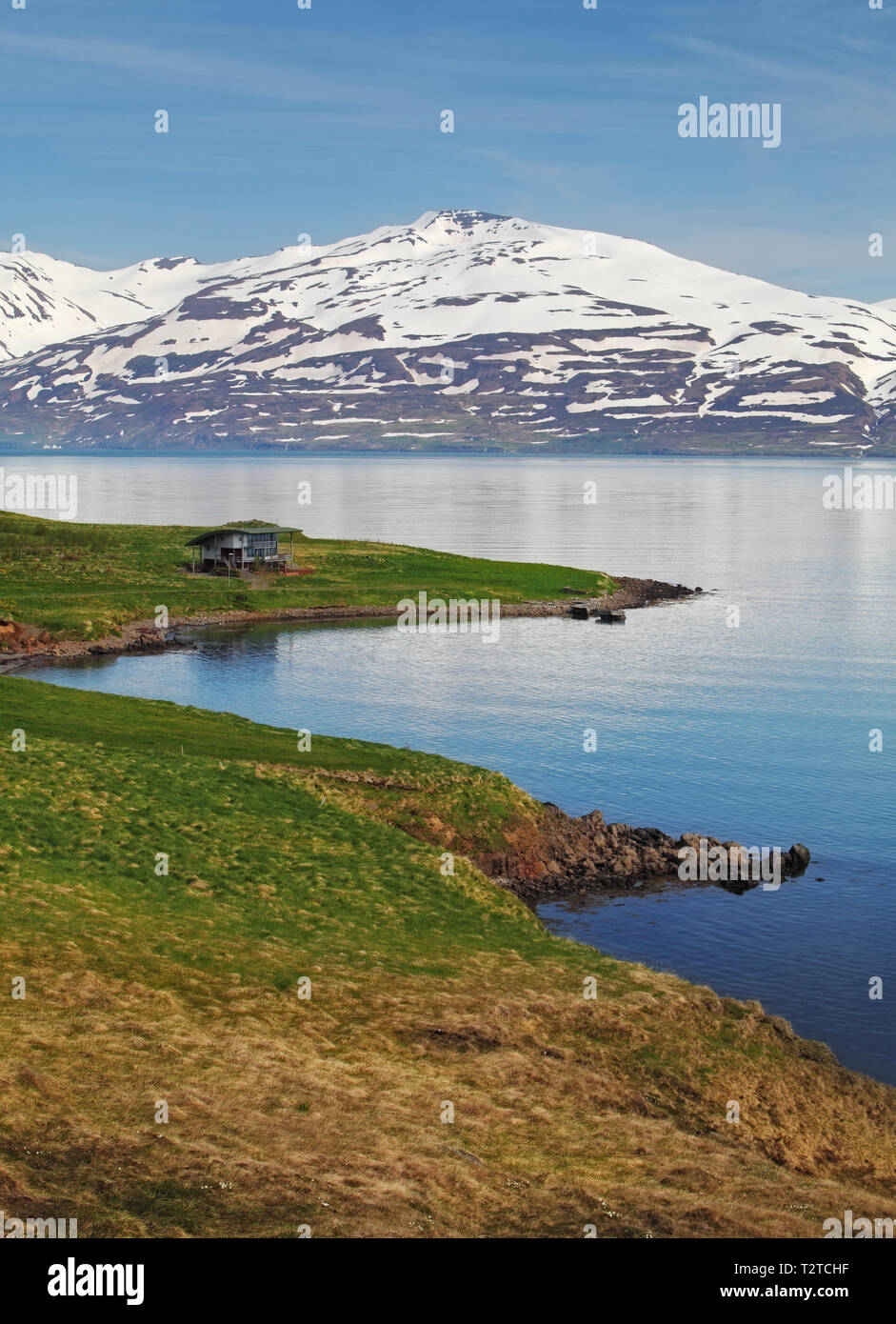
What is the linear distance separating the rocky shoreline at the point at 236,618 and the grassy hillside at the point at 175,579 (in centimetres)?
145

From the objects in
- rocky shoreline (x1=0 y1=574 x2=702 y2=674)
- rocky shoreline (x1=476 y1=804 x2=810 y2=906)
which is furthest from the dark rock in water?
rocky shoreline (x1=0 y1=574 x2=702 y2=674)

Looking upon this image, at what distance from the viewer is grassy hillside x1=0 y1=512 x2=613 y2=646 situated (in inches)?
4520

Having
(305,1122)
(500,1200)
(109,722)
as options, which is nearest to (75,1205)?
(305,1122)

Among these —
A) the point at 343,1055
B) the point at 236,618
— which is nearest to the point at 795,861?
the point at 343,1055

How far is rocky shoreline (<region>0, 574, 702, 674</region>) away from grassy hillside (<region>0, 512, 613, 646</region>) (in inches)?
57.0

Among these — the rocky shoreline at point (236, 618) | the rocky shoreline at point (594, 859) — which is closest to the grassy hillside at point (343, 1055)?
the rocky shoreline at point (594, 859)

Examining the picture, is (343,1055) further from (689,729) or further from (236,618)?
(236,618)

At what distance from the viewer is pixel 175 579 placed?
436 ft

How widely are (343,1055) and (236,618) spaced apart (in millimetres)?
96033

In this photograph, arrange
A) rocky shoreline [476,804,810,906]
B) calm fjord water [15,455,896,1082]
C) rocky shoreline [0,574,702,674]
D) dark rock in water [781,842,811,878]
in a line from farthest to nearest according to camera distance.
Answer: rocky shoreline [0,574,702,674] < dark rock in water [781,842,811,878] < rocky shoreline [476,804,810,906] < calm fjord water [15,455,896,1082]

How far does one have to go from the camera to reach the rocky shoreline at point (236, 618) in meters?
101

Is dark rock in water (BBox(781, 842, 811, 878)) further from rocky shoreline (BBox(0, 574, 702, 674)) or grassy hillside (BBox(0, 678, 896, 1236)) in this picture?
rocky shoreline (BBox(0, 574, 702, 674))

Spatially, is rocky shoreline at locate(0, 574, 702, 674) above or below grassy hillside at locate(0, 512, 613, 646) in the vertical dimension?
below

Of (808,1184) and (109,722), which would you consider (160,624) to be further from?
(808,1184)
